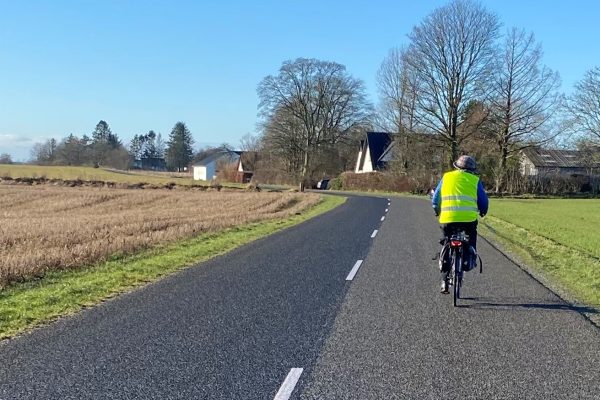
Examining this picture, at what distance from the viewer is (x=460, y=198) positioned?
27.4 feet

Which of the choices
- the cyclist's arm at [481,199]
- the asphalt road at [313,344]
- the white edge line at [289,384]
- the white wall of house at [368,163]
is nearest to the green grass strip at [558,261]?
the asphalt road at [313,344]

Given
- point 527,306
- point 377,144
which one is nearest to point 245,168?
point 377,144

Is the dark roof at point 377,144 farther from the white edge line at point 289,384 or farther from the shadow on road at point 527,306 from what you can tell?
the white edge line at point 289,384

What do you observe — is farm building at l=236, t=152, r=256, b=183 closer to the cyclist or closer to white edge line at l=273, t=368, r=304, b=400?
the cyclist

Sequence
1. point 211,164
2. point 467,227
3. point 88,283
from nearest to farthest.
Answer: point 467,227
point 88,283
point 211,164

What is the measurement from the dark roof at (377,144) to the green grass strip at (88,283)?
218 ft

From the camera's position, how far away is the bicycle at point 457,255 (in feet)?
26.9

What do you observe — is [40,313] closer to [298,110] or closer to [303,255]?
[303,255]

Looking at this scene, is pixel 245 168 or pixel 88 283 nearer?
pixel 88 283

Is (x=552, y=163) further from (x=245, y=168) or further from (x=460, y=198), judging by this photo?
(x=460, y=198)

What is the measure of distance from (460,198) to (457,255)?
2.68 feet

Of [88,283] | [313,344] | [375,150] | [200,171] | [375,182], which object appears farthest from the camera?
[200,171]

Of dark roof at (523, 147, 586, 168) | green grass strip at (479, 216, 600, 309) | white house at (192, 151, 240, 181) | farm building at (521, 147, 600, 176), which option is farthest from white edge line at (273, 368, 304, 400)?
white house at (192, 151, 240, 181)

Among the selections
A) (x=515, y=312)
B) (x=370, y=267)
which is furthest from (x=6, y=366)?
(x=370, y=267)
